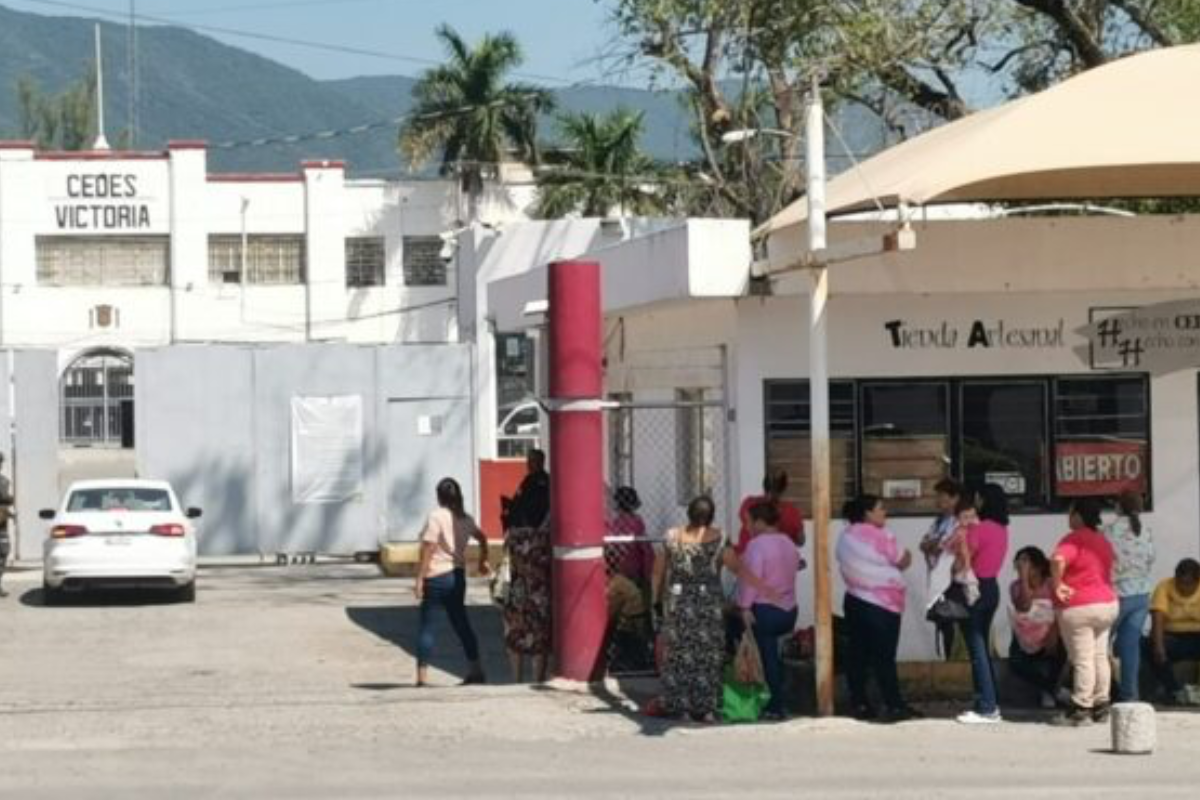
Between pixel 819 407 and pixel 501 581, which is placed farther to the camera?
pixel 501 581

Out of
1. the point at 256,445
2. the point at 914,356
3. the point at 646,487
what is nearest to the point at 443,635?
the point at 646,487

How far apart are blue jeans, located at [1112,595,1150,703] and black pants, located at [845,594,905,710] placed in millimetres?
1524

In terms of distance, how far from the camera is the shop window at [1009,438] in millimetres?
18188

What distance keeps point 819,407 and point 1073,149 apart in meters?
2.46

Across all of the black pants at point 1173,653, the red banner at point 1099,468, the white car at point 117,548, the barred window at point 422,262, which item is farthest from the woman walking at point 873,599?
the barred window at point 422,262

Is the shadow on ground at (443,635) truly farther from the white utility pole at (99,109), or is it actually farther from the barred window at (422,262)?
the white utility pole at (99,109)

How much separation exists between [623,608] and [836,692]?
2.06 m

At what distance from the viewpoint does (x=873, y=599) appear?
1600cm

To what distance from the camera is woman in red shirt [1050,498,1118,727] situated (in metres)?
15.6

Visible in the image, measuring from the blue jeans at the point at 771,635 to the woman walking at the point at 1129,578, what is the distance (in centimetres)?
224

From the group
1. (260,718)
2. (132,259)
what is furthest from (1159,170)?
(132,259)

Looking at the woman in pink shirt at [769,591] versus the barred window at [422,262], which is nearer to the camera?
the woman in pink shirt at [769,591]

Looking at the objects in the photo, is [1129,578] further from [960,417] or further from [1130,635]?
[960,417]

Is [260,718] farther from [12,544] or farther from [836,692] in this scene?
[12,544]
